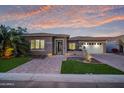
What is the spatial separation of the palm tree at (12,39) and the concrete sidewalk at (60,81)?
10863 millimetres

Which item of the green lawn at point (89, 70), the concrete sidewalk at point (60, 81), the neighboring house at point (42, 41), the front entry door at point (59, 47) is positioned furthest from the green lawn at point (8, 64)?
the front entry door at point (59, 47)

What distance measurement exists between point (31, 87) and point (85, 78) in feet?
8.66

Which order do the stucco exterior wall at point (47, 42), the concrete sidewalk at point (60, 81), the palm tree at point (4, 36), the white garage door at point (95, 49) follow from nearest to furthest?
the concrete sidewalk at point (60, 81) < the palm tree at point (4, 36) < the stucco exterior wall at point (47, 42) < the white garage door at point (95, 49)

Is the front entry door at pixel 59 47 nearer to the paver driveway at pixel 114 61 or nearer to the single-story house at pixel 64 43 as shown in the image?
the single-story house at pixel 64 43

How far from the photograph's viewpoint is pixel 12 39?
21078 millimetres

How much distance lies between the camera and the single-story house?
24.5 m

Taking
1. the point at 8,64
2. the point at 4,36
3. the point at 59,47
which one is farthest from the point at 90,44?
the point at 8,64

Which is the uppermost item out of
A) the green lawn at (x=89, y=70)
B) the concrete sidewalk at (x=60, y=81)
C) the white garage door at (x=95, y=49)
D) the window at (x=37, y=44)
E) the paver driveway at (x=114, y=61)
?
the window at (x=37, y=44)

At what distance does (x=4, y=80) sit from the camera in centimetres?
948

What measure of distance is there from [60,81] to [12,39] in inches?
502

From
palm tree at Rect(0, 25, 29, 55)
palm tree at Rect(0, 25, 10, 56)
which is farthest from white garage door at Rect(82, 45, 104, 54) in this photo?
palm tree at Rect(0, 25, 10, 56)

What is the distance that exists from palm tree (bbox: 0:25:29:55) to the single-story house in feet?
6.47

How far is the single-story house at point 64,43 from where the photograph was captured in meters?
24.5
